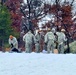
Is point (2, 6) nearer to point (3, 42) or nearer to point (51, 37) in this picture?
point (3, 42)

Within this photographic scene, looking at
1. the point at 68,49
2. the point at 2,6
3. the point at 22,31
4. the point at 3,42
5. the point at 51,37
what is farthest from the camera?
the point at 22,31

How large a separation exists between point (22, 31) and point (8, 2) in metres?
3.38
